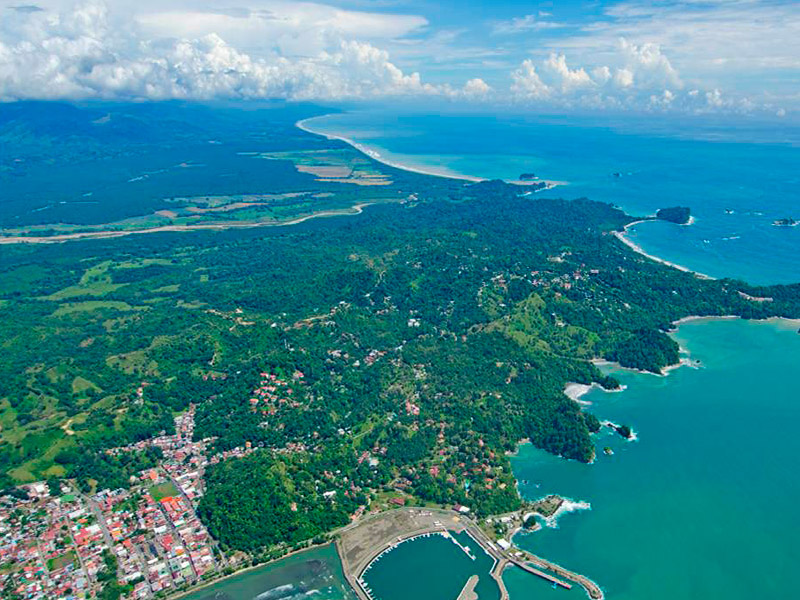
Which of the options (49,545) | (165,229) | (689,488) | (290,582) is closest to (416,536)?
(290,582)

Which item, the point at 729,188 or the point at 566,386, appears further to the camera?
the point at 729,188

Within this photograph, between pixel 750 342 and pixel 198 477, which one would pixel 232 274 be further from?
pixel 750 342

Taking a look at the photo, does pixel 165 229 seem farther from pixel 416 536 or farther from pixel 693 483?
pixel 693 483

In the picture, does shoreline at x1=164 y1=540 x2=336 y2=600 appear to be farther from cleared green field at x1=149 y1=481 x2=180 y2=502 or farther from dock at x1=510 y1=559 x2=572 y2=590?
dock at x1=510 y1=559 x2=572 y2=590

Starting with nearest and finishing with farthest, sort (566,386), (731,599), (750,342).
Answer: (731,599), (566,386), (750,342)

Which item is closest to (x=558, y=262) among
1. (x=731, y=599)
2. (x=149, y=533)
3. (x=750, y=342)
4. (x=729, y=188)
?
(x=750, y=342)

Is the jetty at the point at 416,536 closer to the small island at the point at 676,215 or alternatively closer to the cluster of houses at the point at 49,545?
the cluster of houses at the point at 49,545

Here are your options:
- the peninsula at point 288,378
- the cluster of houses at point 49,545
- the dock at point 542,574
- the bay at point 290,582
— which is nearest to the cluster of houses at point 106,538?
the cluster of houses at point 49,545
